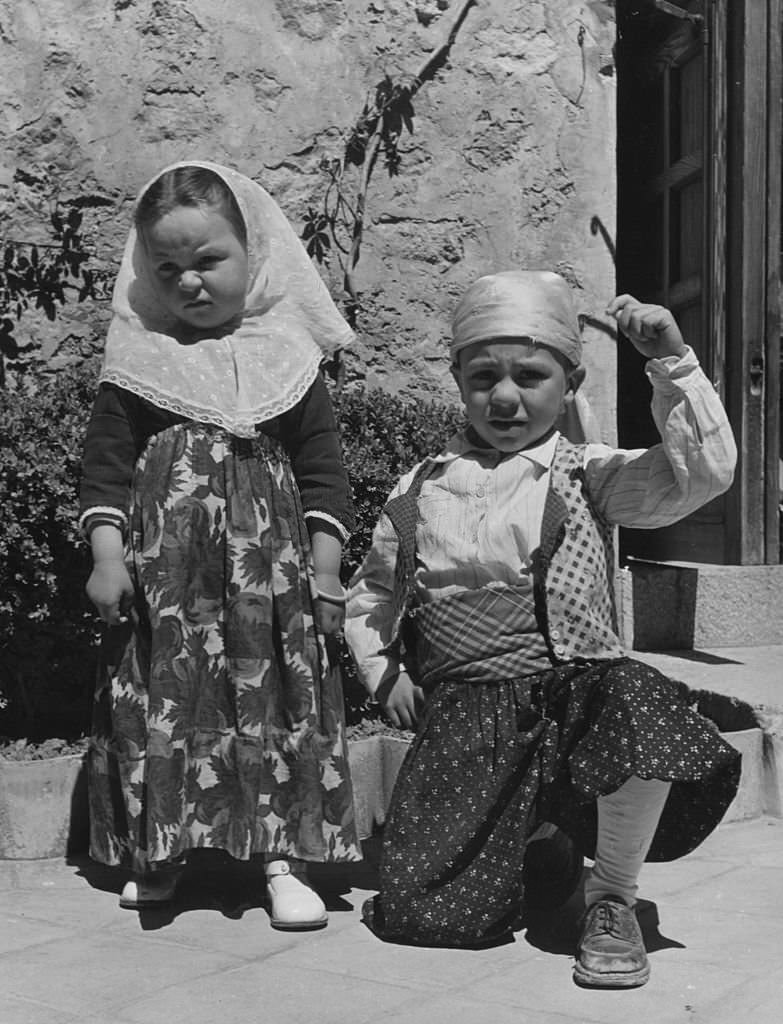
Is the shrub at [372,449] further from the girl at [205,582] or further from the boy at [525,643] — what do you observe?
the boy at [525,643]

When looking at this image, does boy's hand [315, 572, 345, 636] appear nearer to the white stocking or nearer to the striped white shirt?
the striped white shirt

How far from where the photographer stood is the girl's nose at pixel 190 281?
2865 millimetres

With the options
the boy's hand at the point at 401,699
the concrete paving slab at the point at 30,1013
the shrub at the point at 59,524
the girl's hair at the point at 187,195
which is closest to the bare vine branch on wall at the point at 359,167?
the shrub at the point at 59,524

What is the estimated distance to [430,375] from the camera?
5.13m

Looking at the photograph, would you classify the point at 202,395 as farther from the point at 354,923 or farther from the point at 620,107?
the point at 620,107

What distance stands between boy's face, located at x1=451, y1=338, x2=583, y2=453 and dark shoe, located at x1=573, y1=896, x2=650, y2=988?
0.91 metres

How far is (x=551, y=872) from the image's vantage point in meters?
2.85

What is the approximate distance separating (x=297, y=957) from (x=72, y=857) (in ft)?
3.09

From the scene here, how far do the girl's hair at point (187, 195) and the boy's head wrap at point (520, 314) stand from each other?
0.56 metres

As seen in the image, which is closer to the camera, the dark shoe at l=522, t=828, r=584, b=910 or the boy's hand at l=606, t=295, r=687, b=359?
the boy's hand at l=606, t=295, r=687, b=359

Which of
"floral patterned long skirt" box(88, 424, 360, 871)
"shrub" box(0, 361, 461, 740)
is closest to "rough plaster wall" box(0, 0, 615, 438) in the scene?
"shrub" box(0, 361, 461, 740)

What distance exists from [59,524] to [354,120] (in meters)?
2.26

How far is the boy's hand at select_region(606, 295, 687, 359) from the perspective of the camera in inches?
97.5

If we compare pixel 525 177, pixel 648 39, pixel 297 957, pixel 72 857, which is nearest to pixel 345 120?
pixel 525 177
